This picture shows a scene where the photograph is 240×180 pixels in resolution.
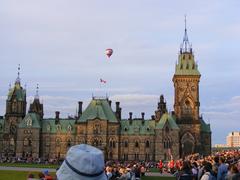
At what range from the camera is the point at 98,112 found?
100 metres

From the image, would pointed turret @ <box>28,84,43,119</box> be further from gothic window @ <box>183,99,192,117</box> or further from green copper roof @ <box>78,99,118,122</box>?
gothic window @ <box>183,99,192,117</box>

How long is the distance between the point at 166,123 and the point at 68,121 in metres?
23.3

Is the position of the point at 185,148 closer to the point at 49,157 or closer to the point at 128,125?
the point at 128,125

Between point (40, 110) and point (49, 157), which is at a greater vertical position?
point (40, 110)

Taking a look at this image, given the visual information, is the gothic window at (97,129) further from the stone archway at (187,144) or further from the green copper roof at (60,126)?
the stone archway at (187,144)

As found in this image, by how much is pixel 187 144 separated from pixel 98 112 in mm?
20575

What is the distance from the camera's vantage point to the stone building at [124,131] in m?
98.8

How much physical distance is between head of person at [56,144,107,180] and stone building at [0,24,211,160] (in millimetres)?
93331

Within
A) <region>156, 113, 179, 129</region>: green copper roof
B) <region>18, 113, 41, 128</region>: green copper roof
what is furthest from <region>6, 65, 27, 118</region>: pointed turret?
<region>156, 113, 179, 129</region>: green copper roof

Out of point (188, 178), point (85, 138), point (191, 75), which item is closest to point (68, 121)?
point (85, 138)

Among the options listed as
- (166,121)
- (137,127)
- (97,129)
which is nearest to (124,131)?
(137,127)

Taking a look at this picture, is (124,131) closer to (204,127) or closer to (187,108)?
(187,108)

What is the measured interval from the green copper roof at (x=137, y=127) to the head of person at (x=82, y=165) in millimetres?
97921

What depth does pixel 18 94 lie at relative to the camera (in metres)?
112
